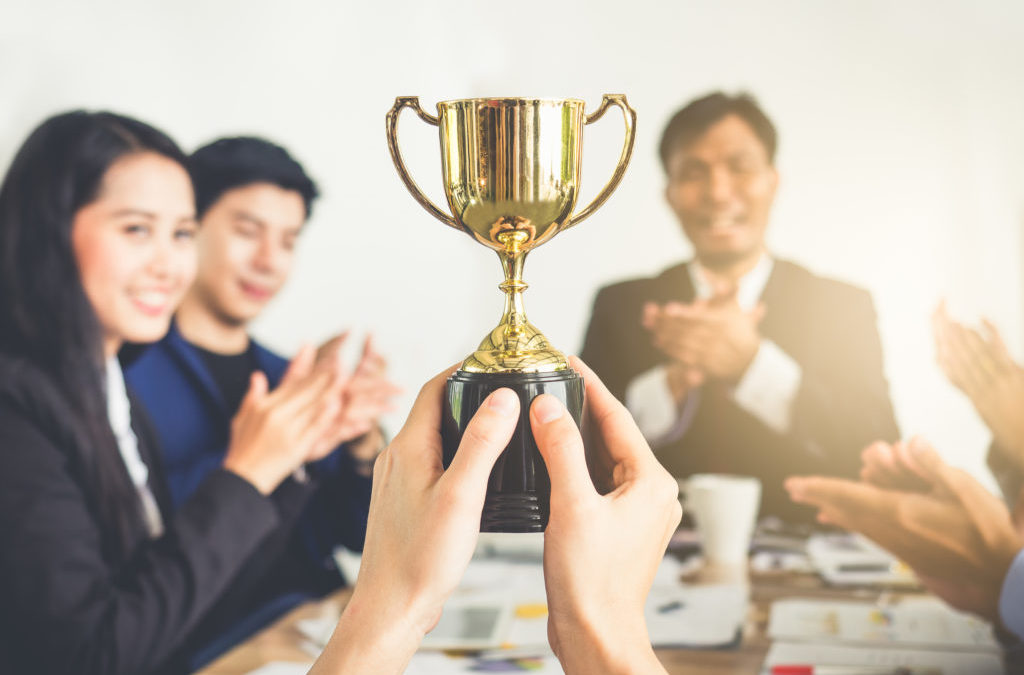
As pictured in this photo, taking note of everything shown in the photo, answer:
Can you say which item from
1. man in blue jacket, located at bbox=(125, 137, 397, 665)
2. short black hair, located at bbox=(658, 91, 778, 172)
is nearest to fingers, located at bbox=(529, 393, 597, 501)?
man in blue jacket, located at bbox=(125, 137, 397, 665)

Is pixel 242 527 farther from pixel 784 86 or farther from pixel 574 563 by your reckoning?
pixel 784 86

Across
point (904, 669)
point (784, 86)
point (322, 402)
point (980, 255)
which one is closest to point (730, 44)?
point (784, 86)

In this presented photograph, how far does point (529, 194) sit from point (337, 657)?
0.43 meters

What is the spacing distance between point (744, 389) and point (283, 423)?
1.05 meters

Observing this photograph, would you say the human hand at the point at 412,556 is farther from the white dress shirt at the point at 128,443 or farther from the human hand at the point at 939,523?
the human hand at the point at 939,523

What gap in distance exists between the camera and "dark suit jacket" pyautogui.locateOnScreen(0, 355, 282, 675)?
4.81 ft

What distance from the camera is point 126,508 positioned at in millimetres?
1697

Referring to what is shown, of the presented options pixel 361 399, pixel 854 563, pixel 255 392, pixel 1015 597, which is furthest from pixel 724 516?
pixel 255 392

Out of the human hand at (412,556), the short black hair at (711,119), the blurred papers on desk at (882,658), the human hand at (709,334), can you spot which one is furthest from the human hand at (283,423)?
the human hand at (412,556)

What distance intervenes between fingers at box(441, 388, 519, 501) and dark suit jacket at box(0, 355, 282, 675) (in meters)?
1.00

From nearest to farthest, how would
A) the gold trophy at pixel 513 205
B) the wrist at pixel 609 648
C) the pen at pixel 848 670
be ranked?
the wrist at pixel 609 648
the gold trophy at pixel 513 205
the pen at pixel 848 670

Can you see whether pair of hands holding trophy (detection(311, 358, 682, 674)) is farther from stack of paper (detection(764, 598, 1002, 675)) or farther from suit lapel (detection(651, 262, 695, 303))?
suit lapel (detection(651, 262, 695, 303))

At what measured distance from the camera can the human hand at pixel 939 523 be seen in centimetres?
187

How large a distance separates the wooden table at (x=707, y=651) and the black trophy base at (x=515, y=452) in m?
0.57
